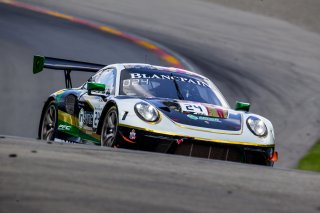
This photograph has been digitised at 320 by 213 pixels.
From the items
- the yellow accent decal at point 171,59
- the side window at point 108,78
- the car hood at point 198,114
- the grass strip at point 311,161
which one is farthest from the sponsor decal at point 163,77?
the yellow accent decal at point 171,59

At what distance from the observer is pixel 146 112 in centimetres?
817

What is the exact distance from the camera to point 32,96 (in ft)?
40.7

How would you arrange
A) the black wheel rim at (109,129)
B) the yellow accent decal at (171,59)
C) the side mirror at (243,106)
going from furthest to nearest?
the yellow accent decal at (171,59), the side mirror at (243,106), the black wheel rim at (109,129)

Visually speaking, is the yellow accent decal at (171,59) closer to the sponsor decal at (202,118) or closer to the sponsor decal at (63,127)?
the sponsor decal at (63,127)

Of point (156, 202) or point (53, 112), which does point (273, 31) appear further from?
point (156, 202)

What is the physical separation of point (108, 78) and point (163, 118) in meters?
1.65

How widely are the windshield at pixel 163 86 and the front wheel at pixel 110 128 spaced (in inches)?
21.5

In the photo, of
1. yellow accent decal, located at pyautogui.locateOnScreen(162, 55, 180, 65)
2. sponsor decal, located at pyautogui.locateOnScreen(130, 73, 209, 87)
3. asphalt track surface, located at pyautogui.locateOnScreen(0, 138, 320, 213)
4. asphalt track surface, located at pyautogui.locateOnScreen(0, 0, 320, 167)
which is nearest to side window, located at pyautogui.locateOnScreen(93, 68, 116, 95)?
sponsor decal, located at pyautogui.locateOnScreen(130, 73, 209, 87)

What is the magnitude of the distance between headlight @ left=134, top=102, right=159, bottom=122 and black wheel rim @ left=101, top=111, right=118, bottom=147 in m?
0.25

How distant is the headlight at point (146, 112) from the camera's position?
813 centimetres

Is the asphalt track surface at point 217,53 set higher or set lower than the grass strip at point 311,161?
higher

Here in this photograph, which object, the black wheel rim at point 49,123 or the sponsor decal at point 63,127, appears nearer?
the sponsor decal at point 63,127

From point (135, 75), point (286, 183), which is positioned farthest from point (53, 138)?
point (286, 183)

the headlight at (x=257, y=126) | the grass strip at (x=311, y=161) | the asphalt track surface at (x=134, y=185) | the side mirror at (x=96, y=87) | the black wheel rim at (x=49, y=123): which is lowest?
the grass strip at (x=311, y=161)
